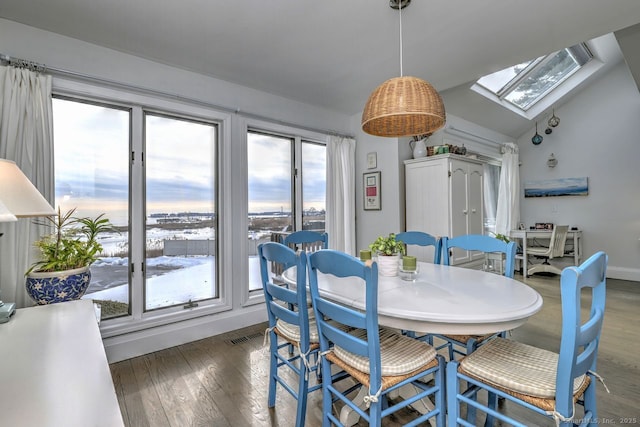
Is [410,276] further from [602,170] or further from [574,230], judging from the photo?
[602,170]

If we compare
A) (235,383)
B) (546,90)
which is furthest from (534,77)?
(235,383)

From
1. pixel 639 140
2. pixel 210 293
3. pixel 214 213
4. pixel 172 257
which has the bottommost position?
pixel 210 293

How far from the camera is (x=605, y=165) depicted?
5.07 meters

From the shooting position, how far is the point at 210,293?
117 inches

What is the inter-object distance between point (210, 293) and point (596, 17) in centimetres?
386

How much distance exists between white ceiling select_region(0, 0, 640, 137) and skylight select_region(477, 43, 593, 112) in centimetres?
179

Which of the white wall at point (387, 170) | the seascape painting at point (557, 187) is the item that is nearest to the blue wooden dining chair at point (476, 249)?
the white wall at point (387, 170)

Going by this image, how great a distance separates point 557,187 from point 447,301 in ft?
19.1

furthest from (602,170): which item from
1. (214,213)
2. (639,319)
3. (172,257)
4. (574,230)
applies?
(172,257)

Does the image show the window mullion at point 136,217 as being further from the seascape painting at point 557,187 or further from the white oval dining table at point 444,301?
the seascape painting at point 557,187

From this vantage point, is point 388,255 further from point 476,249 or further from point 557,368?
point 557,368

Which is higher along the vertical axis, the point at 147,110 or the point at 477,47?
the point at 477,47

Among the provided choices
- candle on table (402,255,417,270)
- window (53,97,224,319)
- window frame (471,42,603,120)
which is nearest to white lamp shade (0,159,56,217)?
window (53,97,224,319)

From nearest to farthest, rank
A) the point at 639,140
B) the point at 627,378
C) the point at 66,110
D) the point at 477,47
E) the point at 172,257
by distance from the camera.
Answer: the point at 627,378 < the point at 66,110 < the point at 477,47 < the point at 172,257 < the point at 639,140
